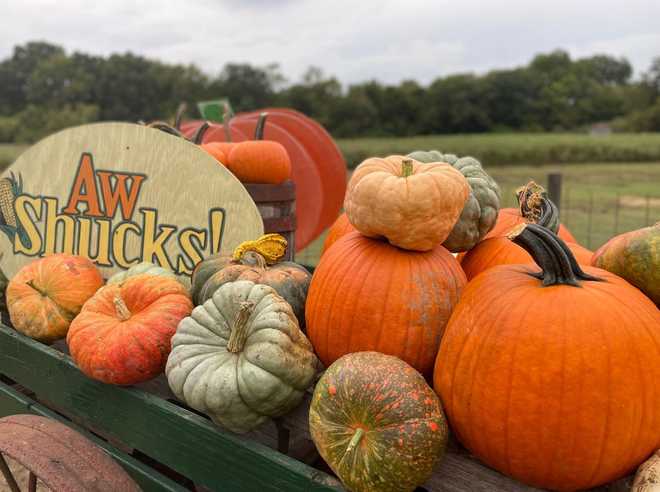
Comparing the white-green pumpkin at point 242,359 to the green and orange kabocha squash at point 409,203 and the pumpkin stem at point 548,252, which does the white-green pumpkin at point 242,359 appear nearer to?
the green and orange kabocha squash at point 409,203

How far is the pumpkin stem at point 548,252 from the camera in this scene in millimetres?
1342

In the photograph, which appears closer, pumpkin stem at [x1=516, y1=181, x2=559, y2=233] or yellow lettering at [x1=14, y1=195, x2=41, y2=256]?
pumpkin stem at [x1=516, y1=181, x2=559, y2=233]

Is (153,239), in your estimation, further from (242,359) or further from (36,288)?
(242,359)

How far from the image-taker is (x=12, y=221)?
3.04 metres

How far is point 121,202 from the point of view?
281cm

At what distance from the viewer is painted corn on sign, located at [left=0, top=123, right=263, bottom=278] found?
264 cm

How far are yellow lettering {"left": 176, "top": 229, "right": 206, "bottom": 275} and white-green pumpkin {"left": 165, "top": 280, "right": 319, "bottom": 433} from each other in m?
0.99

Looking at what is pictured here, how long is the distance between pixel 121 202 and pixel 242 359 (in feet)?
5.29

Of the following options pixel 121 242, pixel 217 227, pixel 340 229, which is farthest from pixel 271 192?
pixel 340 229

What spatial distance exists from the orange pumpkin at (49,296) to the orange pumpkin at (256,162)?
1179mm

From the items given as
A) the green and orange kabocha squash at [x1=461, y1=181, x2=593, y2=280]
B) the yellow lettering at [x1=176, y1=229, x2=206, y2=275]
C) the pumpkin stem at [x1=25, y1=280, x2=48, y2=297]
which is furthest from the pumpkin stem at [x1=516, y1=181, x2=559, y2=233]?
the pumpkin stem at [x1=25, y1=280, x2=48, y2=297]

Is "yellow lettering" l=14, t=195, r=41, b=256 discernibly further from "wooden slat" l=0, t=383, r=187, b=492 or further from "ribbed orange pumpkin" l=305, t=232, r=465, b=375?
"ribbed orange pumpkin" l=305, t=232, r=465, b=375

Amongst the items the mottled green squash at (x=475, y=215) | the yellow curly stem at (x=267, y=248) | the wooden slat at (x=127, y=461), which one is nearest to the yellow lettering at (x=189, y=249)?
the yellow curly stem at (x=267, y=248)

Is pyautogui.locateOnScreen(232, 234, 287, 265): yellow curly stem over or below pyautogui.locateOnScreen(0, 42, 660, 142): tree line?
below
